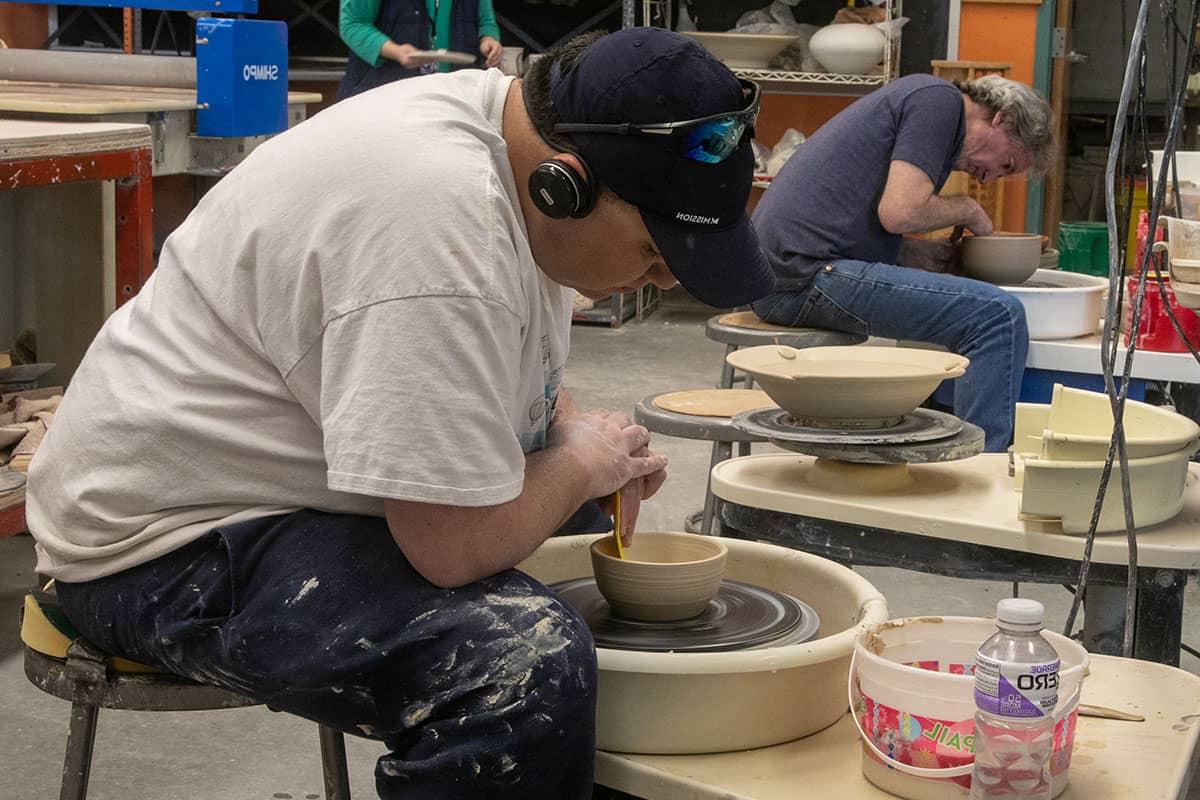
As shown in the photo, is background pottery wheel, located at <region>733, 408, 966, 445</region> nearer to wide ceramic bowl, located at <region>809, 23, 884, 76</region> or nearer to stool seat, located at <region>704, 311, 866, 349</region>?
stool seat, located at <region>704, 311, 866, 349</region>

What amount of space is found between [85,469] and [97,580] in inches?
5.1

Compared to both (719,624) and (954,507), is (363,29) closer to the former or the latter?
(954,507)

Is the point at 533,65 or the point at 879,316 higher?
the point at 533,65

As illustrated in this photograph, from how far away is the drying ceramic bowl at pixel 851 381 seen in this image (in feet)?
7.45

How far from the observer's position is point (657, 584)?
5.56 ft

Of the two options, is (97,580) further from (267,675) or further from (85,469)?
(267,675)

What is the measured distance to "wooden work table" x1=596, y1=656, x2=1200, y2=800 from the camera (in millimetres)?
1461

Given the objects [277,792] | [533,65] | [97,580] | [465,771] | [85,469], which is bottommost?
[277,792]

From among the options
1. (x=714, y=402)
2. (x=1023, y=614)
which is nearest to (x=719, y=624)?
(x=1023, y=614)

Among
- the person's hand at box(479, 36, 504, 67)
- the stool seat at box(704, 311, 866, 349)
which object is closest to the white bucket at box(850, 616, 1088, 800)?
the stool seat at box(704, 311, 866, 349)

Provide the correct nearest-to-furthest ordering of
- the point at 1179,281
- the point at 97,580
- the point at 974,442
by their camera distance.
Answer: the point at 97,580 < the point at 1179,281 < the point at 974,442

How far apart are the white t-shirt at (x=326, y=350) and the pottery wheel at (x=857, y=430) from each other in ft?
2.08

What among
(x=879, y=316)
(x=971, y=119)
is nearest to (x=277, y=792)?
(x=879, y=316)

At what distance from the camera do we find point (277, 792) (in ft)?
8.53
